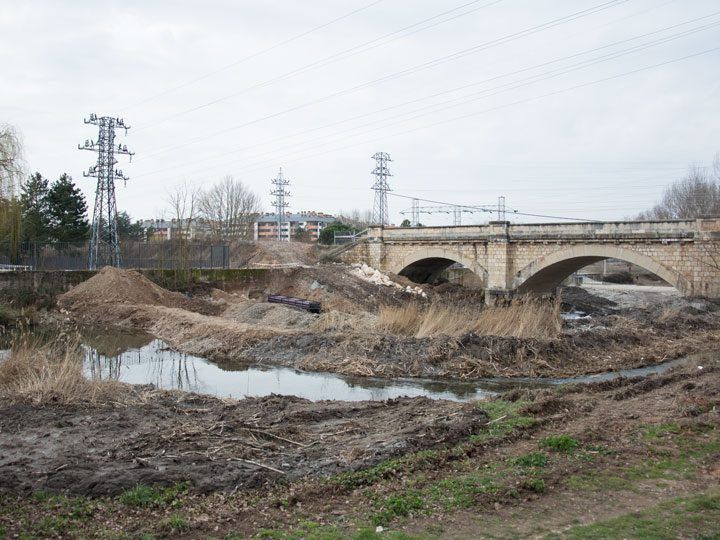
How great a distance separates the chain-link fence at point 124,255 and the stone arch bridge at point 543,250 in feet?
32.8

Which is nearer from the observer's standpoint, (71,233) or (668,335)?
(668,335)

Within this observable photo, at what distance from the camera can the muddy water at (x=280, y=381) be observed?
14734mm

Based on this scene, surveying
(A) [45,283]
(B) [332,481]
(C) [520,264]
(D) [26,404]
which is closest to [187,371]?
(D) [26,404]

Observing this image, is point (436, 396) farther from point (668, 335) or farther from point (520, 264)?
point (520, 264)

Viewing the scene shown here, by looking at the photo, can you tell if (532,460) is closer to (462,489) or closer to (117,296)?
(462,489)

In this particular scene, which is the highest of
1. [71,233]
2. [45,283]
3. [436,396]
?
[71,233]

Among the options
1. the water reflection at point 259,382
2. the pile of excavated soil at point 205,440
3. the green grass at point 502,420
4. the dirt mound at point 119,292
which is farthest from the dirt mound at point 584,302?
the pile of excavated soil at point 205,440

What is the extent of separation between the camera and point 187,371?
17.7 m

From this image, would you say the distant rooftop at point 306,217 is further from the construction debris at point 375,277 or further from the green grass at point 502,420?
the green grass at point 502,420

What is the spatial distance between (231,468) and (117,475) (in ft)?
3.76

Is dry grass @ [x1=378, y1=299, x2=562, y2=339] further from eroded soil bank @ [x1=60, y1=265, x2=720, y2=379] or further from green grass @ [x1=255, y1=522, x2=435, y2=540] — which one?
green grass @ [x1=255, y1=522, x2=435, y2=540]

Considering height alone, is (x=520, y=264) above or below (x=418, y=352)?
above

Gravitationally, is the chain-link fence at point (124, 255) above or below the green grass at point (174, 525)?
above

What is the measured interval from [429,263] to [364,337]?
26.1 m
